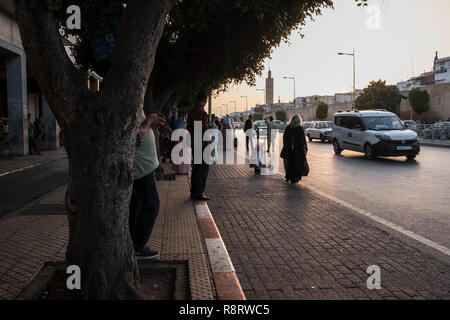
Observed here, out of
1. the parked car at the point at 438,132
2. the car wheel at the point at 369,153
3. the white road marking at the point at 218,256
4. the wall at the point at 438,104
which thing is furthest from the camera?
the wall at the point at 438,104

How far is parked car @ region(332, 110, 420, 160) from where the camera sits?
14.9 m

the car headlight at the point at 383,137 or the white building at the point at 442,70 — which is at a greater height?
the white building at the point at 442,70

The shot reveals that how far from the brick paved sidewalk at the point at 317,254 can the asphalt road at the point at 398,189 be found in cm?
65

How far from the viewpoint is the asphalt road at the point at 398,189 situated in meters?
6.16

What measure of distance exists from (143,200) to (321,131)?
26993mm

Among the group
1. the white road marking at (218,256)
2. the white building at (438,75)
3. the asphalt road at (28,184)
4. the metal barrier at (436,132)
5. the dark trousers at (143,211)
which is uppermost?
the white building at (438,75)

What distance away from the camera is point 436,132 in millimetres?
27672

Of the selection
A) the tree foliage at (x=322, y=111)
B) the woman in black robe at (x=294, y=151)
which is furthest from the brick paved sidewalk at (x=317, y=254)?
the tree foliage at (x=322, y=111)

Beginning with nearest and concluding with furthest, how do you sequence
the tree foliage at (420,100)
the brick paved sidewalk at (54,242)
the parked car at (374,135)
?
the brick paved sidewalk at (54,242)
the parked car at (374,135)
the tree foliage at (420,100)

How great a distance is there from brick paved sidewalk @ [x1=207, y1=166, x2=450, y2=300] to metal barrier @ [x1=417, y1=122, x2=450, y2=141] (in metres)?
22.9

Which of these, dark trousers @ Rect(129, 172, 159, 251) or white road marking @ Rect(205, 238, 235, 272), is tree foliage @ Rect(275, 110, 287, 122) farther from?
dark trousers @ Rect(129, 172, 159, 251)

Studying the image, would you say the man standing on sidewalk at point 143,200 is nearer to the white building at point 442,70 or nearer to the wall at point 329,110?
the wall at point 329,110

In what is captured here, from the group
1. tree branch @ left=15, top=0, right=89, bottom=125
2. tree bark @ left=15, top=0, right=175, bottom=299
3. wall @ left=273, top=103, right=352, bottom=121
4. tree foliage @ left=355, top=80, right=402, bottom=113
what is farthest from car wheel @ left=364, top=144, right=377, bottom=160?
wall @ left=273, top=103, right=352, bottom=121

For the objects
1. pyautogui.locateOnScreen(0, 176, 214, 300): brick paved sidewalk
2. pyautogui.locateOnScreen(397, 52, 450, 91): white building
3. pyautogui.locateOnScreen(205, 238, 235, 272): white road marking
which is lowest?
pyautogui.locateOnScreen(205, 238, 235, 272): white road marking
